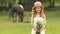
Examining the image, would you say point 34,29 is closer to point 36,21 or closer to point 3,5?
point 36,21

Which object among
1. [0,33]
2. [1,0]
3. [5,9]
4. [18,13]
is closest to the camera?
[0,33]

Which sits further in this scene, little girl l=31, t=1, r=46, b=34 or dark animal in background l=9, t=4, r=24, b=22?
dark animal in background l=9, t=4, r=24, b=22

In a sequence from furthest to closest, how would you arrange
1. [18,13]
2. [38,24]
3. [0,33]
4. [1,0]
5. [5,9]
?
[1,0] → [5,9] → [18,13] → [0,33] → [38,24]

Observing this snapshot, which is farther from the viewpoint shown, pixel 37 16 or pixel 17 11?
pixel 17 11

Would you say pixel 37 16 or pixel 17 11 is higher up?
pixel 37 16

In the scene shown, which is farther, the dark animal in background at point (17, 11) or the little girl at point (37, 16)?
the dark animal in background at point (17, 11)

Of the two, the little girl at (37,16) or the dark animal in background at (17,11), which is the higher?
the little girl at (37,16)

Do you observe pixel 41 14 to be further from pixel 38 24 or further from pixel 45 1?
pixel 45 1

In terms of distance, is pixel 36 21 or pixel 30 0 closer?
pixel 36 21

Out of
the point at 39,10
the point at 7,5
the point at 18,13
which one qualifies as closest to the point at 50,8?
the point at 7,5

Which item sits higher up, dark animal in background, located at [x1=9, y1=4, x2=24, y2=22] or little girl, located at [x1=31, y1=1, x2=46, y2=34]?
little girl, located at [x1=31, y1=1, x2=46, y2=34]

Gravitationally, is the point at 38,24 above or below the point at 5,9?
above

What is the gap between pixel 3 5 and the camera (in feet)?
151

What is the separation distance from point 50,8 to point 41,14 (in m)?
38.1
